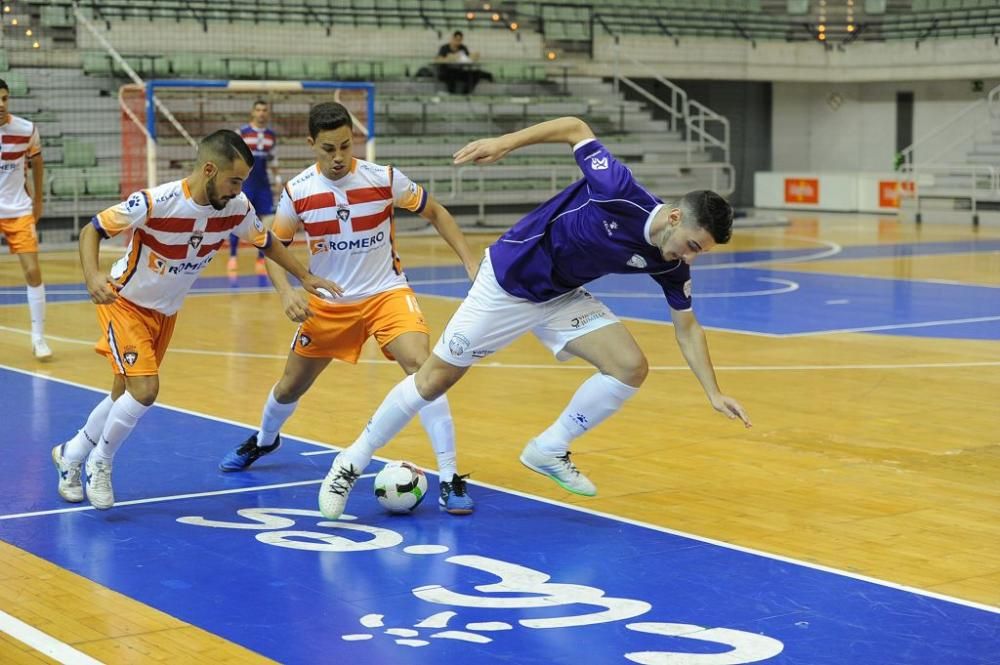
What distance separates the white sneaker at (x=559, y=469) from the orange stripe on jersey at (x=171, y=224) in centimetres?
188

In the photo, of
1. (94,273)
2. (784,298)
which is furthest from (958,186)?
(94,273)

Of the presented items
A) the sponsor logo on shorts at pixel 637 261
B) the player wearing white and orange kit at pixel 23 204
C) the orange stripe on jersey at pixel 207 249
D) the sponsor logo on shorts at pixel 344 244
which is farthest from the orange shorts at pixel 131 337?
the player wearing white and orange kit at pixel 23 204

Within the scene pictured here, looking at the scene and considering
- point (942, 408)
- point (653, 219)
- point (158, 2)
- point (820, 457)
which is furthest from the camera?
point (158, 2)

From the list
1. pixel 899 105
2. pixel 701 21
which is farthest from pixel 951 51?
pixel 701 21

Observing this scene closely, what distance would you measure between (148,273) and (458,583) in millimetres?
2305

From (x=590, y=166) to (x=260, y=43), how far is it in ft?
79.7

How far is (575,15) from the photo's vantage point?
3484cm

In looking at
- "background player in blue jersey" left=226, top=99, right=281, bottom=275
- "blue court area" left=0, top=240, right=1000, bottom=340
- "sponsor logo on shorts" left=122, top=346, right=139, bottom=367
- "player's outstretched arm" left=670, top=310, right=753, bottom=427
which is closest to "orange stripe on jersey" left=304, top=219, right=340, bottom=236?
"sponsor logo on shorts" left=122, top=346, right=139, bottom=367

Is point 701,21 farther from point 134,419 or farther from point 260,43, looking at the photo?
point 134,419

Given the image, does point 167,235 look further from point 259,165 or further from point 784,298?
point 259,165

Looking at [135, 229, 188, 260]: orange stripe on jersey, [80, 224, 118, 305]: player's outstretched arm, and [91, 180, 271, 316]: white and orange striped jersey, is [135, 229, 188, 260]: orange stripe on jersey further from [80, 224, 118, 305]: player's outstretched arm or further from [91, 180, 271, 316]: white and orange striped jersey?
[80, 224, 118, 305]: player's outstretched arm

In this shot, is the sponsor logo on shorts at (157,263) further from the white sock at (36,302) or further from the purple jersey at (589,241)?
the white sock at (36,302)

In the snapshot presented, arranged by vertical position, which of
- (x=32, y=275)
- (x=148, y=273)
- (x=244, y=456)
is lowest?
(x=244, y=456)

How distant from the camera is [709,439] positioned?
870cm
